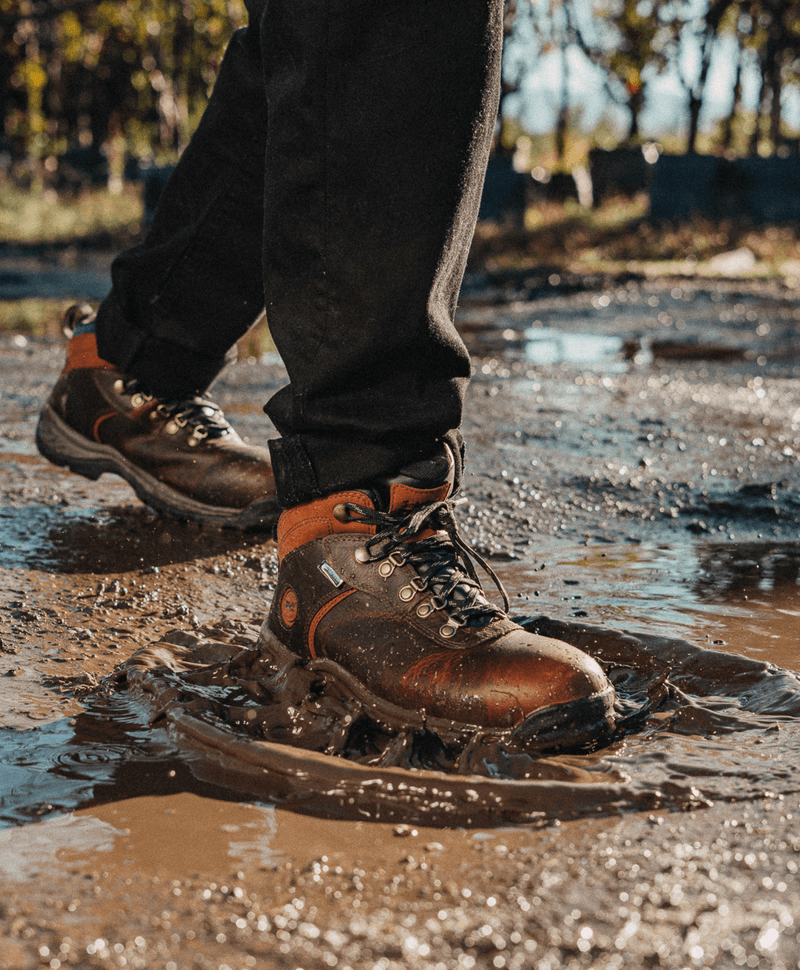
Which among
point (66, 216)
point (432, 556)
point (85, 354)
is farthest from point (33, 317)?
point (66, 216)

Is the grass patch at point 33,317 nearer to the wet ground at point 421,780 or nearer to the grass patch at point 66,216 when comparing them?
the wet ground at point 421,780

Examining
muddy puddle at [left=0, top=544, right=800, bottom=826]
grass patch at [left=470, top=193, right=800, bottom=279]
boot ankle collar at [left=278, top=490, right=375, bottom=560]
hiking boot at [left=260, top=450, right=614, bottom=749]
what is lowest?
muddy puddle at [left=0, top=544, right=800, bottom=826]

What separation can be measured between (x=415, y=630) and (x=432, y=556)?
111 mm

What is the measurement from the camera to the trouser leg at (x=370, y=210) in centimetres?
135

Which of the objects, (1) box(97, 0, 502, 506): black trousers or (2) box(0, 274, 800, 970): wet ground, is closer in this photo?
(2) box(0, 274, 800, 970): wet ground

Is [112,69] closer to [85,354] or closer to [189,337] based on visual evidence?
[85,354]

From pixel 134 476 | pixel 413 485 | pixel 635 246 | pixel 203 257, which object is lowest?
pixel 134 476

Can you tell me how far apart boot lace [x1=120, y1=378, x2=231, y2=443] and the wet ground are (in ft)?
0.68

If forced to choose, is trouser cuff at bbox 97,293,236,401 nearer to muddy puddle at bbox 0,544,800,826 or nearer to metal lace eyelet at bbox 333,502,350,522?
muddy puddle at bbox 0,544,800,826

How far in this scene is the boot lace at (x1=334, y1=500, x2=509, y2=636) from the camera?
54.2 inches

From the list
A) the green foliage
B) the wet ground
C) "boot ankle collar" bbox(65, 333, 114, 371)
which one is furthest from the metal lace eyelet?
the green foliage

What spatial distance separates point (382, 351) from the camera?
1.40 meters

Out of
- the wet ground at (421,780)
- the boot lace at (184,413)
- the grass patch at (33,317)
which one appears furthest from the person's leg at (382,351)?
the grass patch at (33,317)

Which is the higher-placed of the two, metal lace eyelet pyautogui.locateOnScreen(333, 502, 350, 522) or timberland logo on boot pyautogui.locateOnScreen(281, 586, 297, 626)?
metal lace eyelet pyautogui.locateOnScreen(333, 502, 350, 522)
